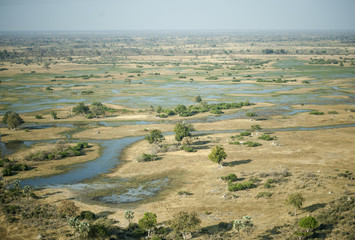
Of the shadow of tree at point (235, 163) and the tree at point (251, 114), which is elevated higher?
the tree at point (251, 114)

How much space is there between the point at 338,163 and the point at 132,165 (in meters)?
32.6

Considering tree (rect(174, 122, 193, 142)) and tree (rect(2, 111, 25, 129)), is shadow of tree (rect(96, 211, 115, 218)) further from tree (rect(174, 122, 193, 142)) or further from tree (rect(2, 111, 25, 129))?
tree (rect(2, 111, 25, 129))

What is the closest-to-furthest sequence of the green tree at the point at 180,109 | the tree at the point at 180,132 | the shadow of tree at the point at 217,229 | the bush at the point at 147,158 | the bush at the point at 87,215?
the shadow of tree at the point at 217,229, the bush at the point at 87,215, the bush at the point at 147,158, the tree at the point at 180,132, the green tree at the point at 180,109

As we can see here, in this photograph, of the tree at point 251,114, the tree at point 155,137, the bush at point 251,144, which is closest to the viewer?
the bush at point 251,144

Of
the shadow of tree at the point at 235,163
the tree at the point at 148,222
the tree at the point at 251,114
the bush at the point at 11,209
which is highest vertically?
the tree at the point at 251,114

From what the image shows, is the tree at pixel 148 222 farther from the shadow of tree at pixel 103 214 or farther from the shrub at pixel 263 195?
the shrub at pixel 263 195

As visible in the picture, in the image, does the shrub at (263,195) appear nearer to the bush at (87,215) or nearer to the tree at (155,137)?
the bush at (87,215)

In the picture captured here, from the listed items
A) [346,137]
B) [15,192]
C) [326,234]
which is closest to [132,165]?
[15,192]

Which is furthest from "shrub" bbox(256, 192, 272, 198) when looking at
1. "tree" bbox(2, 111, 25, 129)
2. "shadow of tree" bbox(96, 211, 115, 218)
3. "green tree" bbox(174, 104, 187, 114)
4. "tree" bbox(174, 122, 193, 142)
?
"tree" bbox(2, 111, 25, 129)

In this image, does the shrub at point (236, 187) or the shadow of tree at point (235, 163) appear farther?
the shadow of tree at point (235, 163)

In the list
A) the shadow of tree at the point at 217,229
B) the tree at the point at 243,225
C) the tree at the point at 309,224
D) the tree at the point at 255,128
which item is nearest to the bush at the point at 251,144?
the tree at the point at 255,128

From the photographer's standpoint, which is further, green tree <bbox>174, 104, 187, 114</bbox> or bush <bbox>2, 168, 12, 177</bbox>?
green tree <bbox>174, 104, 187, 114</bbox>

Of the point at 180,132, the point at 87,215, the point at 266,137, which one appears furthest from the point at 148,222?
the point at 266,137

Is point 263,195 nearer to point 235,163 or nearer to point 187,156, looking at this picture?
point 235,163
